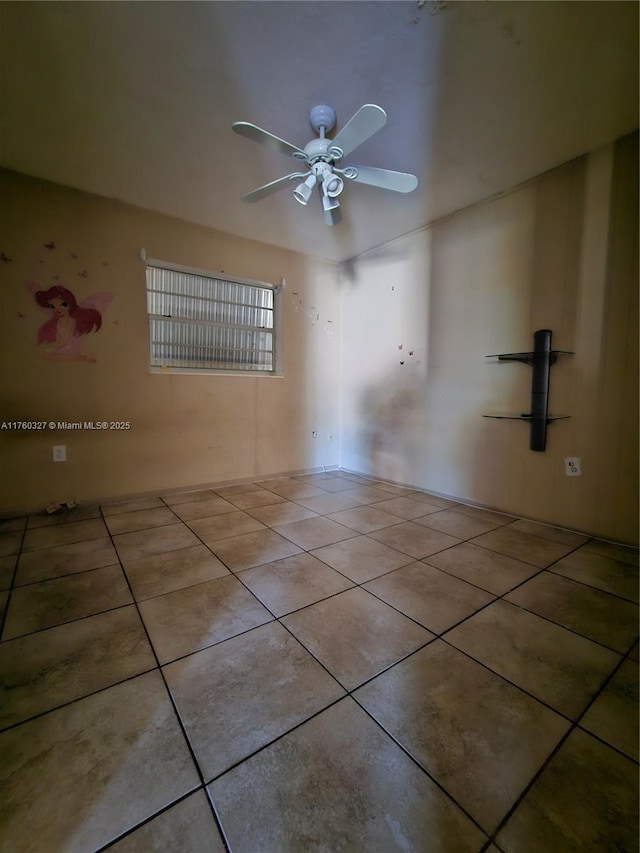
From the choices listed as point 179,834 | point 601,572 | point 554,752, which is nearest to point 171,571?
point 179,834

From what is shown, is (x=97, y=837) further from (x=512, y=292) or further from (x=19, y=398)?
(x=512, y=292)

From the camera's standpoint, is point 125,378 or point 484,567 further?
point 125,378

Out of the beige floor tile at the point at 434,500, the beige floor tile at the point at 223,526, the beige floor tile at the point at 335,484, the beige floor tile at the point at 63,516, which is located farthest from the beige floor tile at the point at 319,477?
the beige floor tile at the point at 63,516

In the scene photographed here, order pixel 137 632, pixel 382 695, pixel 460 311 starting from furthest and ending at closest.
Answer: pixel 460 311, pixel 137 632, pixel 382 695

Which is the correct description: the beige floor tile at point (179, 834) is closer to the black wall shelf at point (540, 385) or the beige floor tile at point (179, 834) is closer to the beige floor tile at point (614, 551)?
the beige floor tile at point (614, 551)

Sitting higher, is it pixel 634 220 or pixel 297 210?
pixel 297 210

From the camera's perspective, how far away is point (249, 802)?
0.78 m

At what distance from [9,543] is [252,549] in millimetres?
→ 1511

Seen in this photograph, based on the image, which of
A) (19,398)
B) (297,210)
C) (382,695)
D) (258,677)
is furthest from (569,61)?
(19,398)

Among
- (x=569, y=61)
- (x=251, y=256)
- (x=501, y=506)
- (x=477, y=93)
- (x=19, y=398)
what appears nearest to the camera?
(x=569, y=61)

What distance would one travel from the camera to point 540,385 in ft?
7.76

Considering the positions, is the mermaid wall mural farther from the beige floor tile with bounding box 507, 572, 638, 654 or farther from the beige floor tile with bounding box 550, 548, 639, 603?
the beige floor tile with bounding box 550, 548, 639, 603

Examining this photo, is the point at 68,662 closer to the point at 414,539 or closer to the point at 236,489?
the point at 414,539

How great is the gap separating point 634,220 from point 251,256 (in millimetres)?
2986
